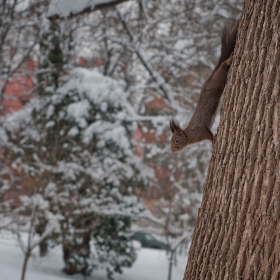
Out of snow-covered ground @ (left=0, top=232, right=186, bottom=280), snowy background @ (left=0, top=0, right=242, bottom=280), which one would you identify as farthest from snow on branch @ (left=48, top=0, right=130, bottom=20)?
snow-covered ground @ (left=0, top=232, right=186, bottom=280)

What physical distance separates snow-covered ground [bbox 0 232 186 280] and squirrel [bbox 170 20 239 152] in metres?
6.74

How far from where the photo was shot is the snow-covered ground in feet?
32.6

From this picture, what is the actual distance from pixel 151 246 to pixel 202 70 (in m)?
8.09

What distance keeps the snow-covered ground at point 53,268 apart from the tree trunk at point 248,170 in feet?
25.4

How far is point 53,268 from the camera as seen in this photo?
11.5 m

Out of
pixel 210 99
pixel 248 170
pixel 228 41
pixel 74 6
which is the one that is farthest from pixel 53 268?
pixel 248 170

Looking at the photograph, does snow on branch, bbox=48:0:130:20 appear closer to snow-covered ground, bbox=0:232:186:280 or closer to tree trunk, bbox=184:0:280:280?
tree trunk, bbox=184:0:280:280

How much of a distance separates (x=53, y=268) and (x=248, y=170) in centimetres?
1021

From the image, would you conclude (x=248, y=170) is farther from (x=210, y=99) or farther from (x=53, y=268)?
(x=53, y=268)

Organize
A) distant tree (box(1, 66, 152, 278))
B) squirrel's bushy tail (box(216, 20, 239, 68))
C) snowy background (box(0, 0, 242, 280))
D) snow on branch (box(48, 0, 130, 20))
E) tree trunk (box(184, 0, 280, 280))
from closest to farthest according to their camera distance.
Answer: tree trunk (box(184, 0, 280, 280)) < squirrel's bushy tail (box(216, 20, 239, 68)) < snow on branch (box(48, 0, 130, 20)) < snowy background (box(0, 0, 242, 280)) < distant tree (box(1, 66, 152, 278))

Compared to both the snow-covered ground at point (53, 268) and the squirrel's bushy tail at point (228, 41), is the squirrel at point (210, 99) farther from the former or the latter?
the snow-covered ground at point (53, 268)

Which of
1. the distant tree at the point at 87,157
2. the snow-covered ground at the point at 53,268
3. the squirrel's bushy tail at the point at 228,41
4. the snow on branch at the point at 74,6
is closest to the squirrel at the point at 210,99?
the squirrel's bushy tail at the point at 228,41

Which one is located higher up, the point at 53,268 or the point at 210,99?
the point at 210,99

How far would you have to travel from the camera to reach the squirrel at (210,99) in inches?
109
